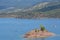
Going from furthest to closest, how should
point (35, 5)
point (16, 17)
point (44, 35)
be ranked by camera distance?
point (35, 5) → point (16, 17) → point (44, 35)

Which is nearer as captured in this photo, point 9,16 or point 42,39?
point 42,39

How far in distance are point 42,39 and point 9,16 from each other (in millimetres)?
95390

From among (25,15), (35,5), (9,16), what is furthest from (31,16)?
(35,5)

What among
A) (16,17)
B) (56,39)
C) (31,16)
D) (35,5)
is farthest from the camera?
(35,5)

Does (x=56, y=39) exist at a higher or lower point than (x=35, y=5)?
lower

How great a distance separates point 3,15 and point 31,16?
61.0ft

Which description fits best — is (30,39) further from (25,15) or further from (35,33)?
(25,15)

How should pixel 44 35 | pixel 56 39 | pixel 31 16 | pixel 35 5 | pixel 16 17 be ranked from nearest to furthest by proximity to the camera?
pixel 56 39, pixel 44 35, pixel 31 16, pixel 16 17, pixel 35 5

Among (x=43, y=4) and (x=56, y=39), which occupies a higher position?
(x=43, y=4)

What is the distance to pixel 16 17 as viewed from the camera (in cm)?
11319

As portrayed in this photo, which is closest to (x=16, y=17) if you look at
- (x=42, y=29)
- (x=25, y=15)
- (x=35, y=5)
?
(x=25, y=15)

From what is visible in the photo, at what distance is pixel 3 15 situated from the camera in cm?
11944

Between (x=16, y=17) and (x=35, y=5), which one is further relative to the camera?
(x=35, y=5)

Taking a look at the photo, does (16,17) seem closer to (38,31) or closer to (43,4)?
(43,4)
